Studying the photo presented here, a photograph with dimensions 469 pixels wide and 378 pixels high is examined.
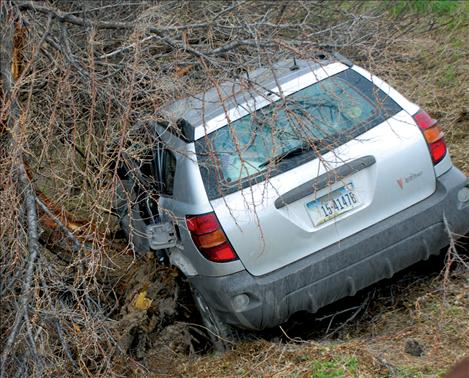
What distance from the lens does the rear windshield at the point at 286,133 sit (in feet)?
16.3

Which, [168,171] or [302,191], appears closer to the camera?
[302,191]

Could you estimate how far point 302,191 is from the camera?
5.00 meters

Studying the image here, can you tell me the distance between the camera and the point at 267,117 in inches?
197

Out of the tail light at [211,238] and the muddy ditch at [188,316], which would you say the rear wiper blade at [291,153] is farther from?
the muddy ditch at [188,316]

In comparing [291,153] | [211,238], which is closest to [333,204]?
[291,153]

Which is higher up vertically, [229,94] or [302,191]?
[229,94]

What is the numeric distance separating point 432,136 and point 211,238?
154 centimetres

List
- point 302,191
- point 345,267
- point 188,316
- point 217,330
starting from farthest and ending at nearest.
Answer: point 188,316
point 217,330
point 345,267
point 302,191

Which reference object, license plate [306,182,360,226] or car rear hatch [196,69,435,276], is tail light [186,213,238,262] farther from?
license plate [306,182,360,226]

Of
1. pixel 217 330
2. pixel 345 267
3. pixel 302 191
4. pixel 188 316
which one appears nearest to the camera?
pixel 302 191

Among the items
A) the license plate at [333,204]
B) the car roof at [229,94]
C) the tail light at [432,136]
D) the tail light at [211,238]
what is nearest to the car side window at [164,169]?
the car roof at [229,94]

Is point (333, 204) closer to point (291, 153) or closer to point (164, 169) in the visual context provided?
point (291, 153)

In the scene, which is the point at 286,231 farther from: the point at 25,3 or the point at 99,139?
the point at 25,3

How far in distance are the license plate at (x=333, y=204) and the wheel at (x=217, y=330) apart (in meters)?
1.03
